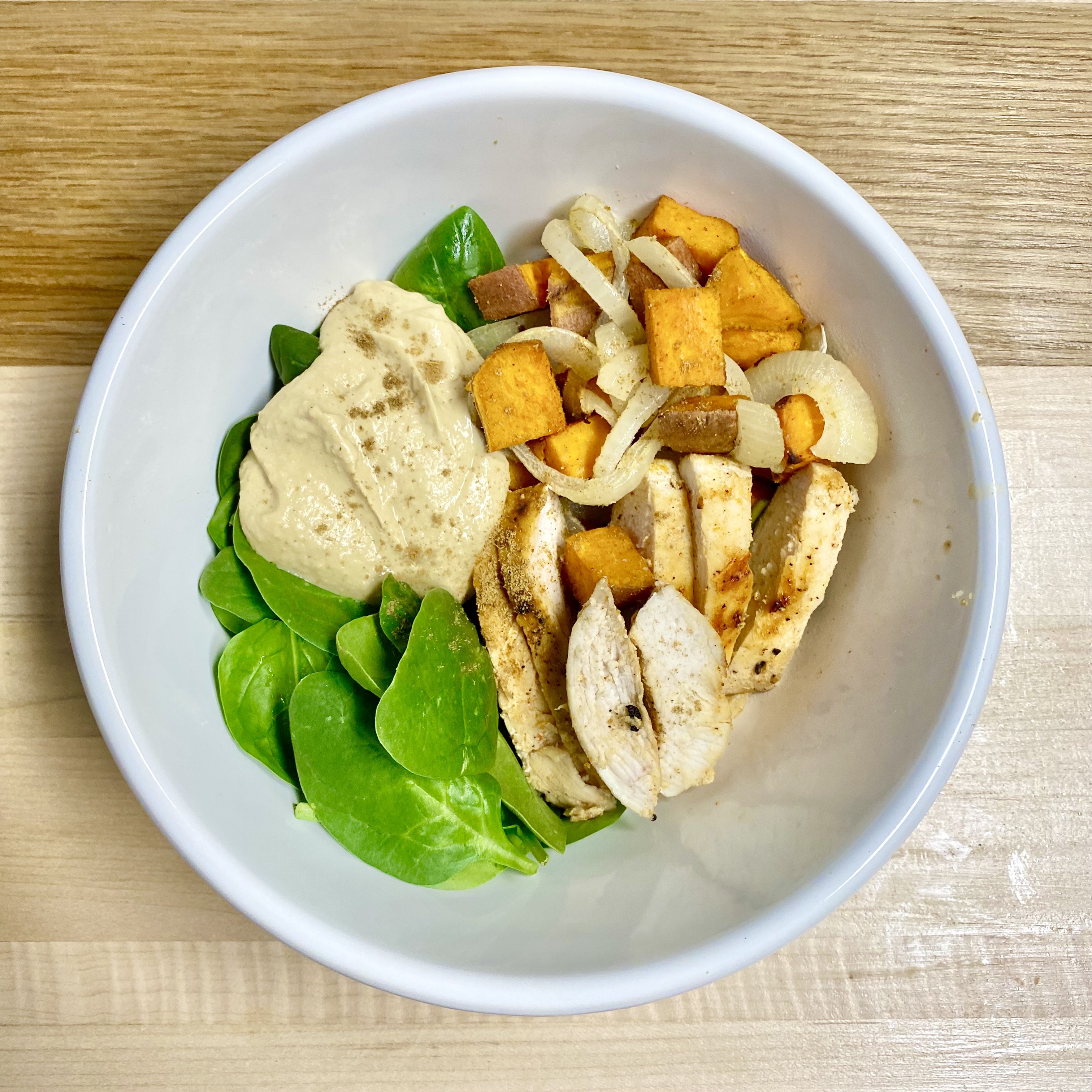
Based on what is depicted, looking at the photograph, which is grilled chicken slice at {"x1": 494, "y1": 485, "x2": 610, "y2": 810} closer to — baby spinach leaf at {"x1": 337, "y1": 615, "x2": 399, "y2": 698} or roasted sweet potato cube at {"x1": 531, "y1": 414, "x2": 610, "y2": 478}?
roasted sweet potato cube at {"x1": 531, "y1": 414, "x2": 610, "y2": 478}

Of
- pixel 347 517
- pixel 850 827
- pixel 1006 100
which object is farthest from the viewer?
pixel 1006 100

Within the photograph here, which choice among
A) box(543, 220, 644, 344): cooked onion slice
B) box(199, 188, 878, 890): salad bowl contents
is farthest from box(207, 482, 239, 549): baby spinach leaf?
box(543, 220, 644, 344): cooked onion slice

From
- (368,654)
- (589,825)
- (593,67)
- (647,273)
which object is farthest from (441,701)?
(593,67)

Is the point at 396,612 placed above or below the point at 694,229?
below

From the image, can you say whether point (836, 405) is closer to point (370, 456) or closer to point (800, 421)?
point (800, 421)

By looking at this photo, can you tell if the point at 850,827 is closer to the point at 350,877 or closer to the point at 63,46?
the point at 350,877

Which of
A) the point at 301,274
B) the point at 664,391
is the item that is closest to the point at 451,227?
the point at 301,274
